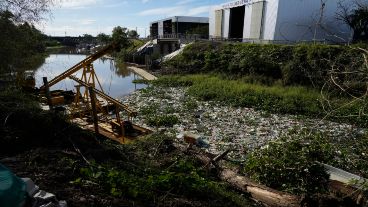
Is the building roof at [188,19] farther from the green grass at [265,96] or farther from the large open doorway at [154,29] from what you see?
the green grass at [265,96]

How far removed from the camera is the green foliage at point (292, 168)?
5.96 m

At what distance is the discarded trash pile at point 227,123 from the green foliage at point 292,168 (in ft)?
4.63

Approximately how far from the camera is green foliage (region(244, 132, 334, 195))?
19.5 feet

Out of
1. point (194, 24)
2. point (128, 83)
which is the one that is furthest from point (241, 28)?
point (194, 24)

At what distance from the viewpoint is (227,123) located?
1208 centimetres

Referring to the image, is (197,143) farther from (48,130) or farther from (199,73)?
(199,73)

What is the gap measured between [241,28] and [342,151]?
98.7 ft

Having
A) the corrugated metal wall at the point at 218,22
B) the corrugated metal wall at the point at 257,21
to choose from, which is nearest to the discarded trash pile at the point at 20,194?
the corrugated metal wall at the point at 257,21

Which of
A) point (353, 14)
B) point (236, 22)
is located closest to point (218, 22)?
Answer: point (236, 22)

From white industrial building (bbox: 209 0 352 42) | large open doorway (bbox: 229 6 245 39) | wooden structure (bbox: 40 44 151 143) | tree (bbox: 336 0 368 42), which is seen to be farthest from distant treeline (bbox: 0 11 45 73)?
large open doorway (bbox: 229 6 245 39)

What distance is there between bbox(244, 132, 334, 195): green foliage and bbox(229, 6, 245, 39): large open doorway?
29373mm

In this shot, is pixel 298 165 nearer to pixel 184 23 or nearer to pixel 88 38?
pixel 184 23

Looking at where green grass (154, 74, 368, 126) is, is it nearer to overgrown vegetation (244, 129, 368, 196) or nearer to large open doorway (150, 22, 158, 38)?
overgrown vegetation (244, 129, 368, 196)

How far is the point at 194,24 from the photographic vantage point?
56.4 metres
